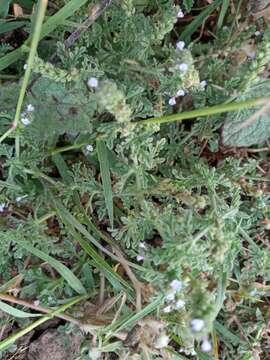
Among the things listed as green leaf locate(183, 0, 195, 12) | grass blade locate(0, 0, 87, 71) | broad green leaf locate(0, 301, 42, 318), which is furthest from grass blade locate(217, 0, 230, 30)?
broad green leaf locate(0, 301, 42, 318)

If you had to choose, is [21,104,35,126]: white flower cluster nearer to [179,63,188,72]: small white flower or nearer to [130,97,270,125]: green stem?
[130,97,270,125]: green stem

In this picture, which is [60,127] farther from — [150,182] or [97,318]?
[97,318]

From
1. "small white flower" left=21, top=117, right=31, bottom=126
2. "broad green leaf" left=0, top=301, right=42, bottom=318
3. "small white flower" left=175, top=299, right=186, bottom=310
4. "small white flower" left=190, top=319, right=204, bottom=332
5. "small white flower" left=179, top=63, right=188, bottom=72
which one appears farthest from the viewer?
"broad green leaf" left=0, top=301, right=42, bottom=318

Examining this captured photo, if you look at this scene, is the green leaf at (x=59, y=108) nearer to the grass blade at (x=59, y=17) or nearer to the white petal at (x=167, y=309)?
the grass blade at (x=59, y=17)

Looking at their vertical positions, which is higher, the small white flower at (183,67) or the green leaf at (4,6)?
the green leaf at (4,6)

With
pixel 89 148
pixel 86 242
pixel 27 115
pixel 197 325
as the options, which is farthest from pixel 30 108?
pixel 197 325

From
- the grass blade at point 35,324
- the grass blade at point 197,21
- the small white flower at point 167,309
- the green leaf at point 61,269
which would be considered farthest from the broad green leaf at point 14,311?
the grass blade at point 197,21
